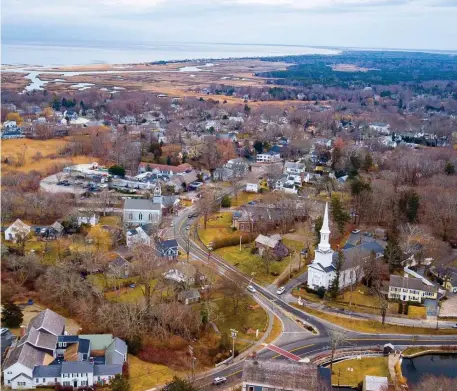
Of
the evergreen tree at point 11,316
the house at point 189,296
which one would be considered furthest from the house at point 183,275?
the evergreen tree at point 11,316

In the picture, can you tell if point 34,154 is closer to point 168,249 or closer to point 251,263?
point 168,249

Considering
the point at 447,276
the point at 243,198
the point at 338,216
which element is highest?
the point at 338,216

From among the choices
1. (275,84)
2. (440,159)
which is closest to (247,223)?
(440,159)

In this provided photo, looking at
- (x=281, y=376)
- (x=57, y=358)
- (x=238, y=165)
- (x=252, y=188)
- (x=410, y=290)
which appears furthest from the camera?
(x=238, y=165)

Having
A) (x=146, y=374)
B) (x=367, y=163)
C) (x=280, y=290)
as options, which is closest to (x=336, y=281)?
(x=280, y=290)

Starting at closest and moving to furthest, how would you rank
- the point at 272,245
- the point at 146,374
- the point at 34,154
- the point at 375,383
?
the point at 375,383 < the point at 146,374 < the point at 272,245 < the point at 34,154

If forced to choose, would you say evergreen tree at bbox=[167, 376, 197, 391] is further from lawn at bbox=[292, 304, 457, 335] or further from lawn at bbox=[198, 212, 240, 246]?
lawn at bbox=[198, 212, 240, 246]

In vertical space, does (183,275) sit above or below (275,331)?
above

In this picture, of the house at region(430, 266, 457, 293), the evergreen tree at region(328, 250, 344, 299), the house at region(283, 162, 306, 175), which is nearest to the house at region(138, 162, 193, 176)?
the house at region(283, 162, 306, 175)
